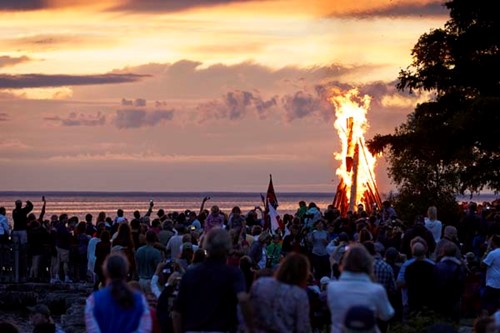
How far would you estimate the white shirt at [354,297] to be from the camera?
12.7 m

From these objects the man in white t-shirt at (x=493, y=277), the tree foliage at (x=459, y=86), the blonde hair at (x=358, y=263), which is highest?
the tree foliage at (x=459, y=86)

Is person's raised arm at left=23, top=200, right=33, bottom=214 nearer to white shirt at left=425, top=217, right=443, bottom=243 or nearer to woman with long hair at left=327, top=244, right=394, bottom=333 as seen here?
white shirt at left=425, top=217, right=443, bottom=243

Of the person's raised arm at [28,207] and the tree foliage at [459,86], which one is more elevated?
the tree foliage at [459,86]

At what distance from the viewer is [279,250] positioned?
28.9 meters

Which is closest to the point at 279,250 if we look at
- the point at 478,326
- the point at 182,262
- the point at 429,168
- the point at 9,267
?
the point at 182,262

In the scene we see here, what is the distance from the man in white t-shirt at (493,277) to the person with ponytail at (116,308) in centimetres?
1188

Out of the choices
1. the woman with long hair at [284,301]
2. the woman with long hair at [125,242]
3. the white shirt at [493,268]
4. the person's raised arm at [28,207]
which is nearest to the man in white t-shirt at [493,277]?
the white shirt at [493,268]

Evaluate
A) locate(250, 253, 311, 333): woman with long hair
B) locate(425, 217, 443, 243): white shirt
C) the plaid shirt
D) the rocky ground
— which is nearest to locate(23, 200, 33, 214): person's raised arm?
the rocky ground

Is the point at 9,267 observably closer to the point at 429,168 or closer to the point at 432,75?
the point at 432,75

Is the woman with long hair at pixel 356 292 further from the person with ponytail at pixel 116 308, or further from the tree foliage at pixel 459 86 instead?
the tree foliage at pixel 459 86

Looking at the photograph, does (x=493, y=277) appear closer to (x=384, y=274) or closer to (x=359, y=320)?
(x=384, y=274)

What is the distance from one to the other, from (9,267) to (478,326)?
85.3 feet

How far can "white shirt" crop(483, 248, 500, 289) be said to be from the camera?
23.5 meters

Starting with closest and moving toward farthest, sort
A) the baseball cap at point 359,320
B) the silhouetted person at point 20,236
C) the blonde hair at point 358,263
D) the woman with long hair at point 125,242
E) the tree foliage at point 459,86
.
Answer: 1. the baseball cap at point 359,320
2. the blonde hair at point 358,263
3. the woman with long hair at point 125,242
4. the silhouetted person at point 20,236
5. the tree foliage at point 459,86
